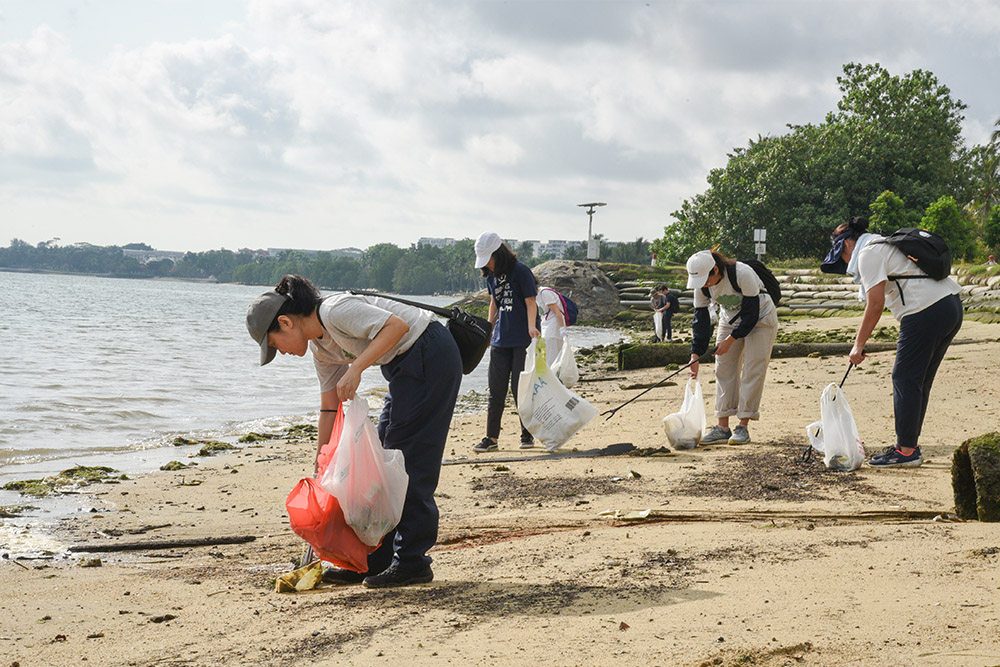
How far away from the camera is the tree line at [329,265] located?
125688 mm

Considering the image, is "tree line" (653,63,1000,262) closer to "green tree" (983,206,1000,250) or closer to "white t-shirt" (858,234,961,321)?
"green tree" (983,206,1000,250)

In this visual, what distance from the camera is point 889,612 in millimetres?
2758

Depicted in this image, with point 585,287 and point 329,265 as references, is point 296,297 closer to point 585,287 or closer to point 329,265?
point 585,287

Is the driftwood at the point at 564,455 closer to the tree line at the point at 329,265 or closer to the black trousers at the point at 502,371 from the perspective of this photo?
the black trousers at the point at 502,371

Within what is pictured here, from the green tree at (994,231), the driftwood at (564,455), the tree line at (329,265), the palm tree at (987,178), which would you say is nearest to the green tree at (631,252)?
the tree line at (329,265)

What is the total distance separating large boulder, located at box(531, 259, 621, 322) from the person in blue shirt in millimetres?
29157

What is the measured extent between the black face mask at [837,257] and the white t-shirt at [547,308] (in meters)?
3.82

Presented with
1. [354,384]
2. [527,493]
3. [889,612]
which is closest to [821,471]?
[527,493]

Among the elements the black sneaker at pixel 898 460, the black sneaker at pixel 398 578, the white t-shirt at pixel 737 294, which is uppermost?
the white t-shirt at pixel 737 294

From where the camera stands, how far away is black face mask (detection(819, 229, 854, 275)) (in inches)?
233

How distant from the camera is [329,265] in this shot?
13488cm

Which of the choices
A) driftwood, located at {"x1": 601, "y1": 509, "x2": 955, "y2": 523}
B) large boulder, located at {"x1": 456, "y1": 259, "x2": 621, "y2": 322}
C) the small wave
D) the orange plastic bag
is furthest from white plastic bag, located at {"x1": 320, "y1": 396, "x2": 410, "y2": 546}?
large boulder, located at {"x1": 456, "y1": 259, "x2": 621, "y2": 322}

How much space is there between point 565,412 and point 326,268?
428 feet

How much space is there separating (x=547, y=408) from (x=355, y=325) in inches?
155
